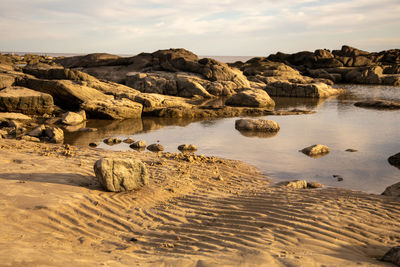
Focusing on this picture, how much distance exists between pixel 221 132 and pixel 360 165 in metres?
6.15

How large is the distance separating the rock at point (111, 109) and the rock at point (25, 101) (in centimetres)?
191

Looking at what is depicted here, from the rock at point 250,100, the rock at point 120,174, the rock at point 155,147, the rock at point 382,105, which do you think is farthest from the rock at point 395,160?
the rock at point 382,105

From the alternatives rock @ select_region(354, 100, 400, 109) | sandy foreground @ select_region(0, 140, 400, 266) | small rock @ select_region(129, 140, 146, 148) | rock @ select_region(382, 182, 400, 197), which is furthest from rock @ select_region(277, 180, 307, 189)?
rock @ select_region(354, 100, 400, 109)

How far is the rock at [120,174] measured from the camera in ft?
21.7

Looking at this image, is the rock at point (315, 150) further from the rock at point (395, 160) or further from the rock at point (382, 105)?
the rock at point (382, 105)

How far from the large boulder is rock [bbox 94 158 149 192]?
1204 cm

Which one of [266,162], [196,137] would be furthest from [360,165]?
[196,137]

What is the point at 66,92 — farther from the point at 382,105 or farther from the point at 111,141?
the point at 382,105

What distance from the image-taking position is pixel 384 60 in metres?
58.3

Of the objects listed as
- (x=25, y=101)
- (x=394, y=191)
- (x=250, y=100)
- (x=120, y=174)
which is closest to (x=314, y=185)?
(x=394, y=191)

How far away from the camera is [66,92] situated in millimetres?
18031

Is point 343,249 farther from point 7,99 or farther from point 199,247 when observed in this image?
point 7,99

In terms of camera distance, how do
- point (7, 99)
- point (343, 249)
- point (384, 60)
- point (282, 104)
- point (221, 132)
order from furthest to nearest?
point (384, 60)
point (282, 104)
point (7, 99)
point (221, 132)
point (343, 249)

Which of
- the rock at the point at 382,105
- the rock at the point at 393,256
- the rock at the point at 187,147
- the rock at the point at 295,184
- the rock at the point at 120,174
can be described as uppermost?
the rock at the point at 382,105
